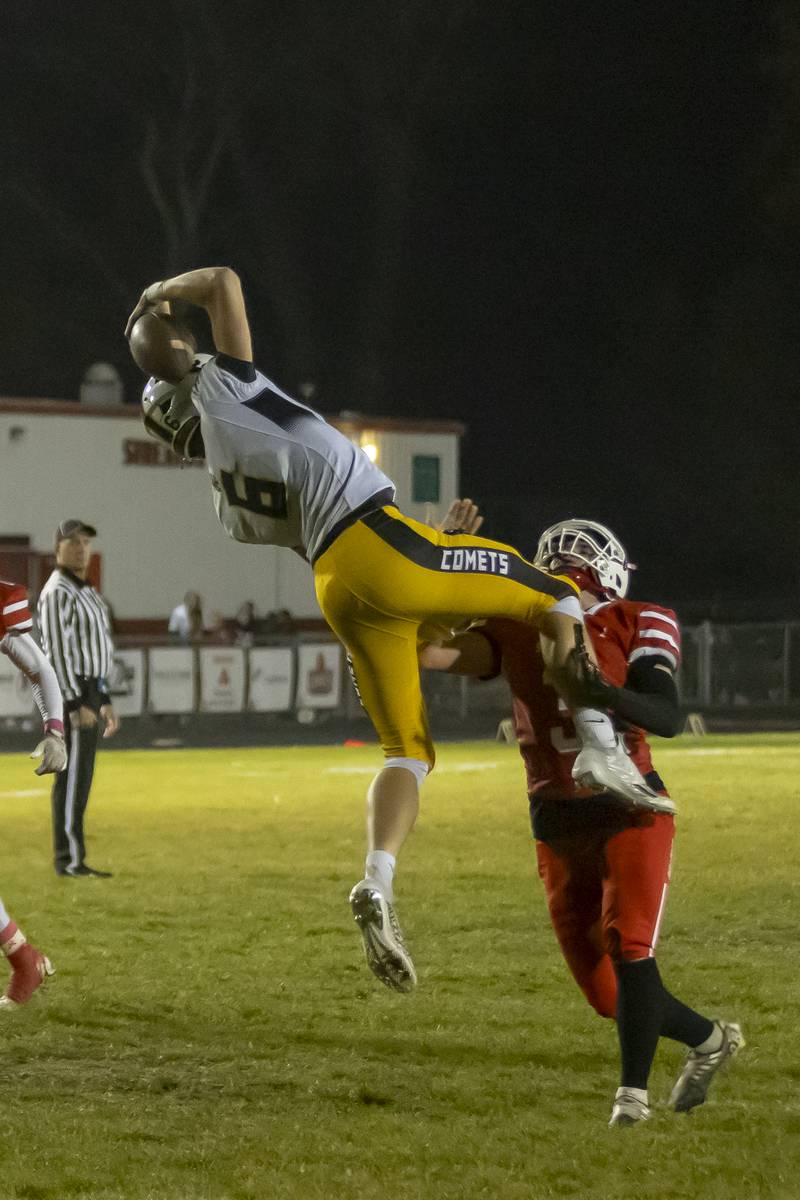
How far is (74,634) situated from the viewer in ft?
39.2

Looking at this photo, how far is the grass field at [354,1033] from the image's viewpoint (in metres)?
5.29

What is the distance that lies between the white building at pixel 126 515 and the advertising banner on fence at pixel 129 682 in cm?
504

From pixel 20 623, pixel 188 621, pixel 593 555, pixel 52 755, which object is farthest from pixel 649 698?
pixel 188 621

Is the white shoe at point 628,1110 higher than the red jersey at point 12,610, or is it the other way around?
the red jersey at point 12,610

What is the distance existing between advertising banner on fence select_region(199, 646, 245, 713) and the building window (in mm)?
8607

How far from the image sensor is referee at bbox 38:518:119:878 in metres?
11.8

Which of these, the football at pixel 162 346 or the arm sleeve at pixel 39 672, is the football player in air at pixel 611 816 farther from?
the arm sleeve at pixel 39 672

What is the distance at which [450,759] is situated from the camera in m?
21.3

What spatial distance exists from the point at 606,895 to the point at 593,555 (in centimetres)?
110

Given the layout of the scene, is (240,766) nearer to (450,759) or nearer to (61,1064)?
(450,759)

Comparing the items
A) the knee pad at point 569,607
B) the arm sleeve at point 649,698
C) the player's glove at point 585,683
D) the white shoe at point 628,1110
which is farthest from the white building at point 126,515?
the white shoe at point 628,1110

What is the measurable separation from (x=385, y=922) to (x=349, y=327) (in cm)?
4258

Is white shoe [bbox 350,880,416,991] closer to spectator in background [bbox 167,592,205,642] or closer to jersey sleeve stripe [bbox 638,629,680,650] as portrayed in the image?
jersey sleeve stripe [bbox 638,629,680,650]

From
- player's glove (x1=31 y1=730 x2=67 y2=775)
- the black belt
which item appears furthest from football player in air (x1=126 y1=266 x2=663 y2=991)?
player's glove (x1=31 y1=730 x2=67 y2=775)
